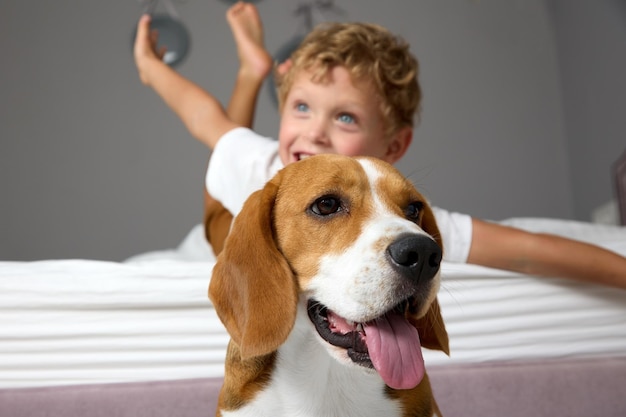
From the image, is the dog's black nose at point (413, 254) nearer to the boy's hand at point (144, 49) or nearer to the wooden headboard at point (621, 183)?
the boy's hand at point (144, 49)

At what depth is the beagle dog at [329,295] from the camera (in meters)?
1.04

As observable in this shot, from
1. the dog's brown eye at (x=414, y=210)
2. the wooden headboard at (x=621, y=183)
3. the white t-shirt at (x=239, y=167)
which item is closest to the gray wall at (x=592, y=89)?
the wooden headboard at (x=621, y=183)

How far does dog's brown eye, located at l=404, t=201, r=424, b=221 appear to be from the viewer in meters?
1.29

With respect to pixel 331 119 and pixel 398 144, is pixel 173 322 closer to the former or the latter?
pixel 331 119

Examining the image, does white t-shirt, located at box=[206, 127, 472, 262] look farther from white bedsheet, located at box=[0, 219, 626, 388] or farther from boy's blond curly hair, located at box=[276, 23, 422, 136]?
white bedsheet, located at box=[0, 219, 626, 388]

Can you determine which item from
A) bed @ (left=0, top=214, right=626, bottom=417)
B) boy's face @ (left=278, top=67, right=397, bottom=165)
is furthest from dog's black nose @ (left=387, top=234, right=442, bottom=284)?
boy's face @ (left=278, top=67, right=397, bottom=165)

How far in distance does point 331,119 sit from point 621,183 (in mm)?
1935

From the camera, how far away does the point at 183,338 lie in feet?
5.74

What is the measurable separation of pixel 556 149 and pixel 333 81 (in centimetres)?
304

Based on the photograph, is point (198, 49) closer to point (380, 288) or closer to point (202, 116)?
point (202, 116)

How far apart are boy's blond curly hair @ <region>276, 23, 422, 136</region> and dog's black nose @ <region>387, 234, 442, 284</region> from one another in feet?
3.95

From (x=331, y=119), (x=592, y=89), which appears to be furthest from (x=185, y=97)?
(x=592, y=89)

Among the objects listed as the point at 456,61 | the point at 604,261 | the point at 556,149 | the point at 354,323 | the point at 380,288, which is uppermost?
the point at 380,288

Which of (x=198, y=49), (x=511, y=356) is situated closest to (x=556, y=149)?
(x=198, y=49)
